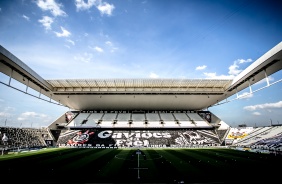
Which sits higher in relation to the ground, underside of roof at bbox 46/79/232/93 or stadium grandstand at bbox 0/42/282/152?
underside of roof at bbox 46/79/232/93

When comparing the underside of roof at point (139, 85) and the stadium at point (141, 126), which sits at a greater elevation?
the underside of roof at point (139, 85)

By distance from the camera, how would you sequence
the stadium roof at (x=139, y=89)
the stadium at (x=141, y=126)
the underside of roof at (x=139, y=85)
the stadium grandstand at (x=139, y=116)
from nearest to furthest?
the stadium at (x=141, y=126) < the stadium roof at (x=139, y=89) < the stadium grandstand at (x=139, y=116) < the underside of roof at (x=139, y=85)

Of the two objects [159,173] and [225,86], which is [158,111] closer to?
[225,86]

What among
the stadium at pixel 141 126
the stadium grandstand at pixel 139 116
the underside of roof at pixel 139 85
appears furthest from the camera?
the underside of roof at pixel 139 85

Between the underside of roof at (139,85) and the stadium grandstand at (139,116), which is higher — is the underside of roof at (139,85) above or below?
above

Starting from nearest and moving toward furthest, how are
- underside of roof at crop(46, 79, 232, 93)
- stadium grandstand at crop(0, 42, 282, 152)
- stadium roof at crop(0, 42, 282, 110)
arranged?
stadium roof at crop(0, 42, 282, 110), stadium grandstand at crop(0, 42, 282, 152), underside of roof at crop(46, 79, 232, 93)

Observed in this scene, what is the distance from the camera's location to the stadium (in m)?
22.0

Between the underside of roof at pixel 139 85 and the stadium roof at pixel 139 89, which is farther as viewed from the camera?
the underside of roof at pixel 139 85

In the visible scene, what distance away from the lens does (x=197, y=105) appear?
46094 mm

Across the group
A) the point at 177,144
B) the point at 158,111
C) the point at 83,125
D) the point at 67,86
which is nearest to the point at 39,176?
the point at 67,86

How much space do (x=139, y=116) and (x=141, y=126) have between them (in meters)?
5.56

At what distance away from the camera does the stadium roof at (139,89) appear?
26.0 metres

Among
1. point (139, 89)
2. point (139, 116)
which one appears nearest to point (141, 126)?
point (139, 116)

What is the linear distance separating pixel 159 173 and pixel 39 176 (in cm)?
877
